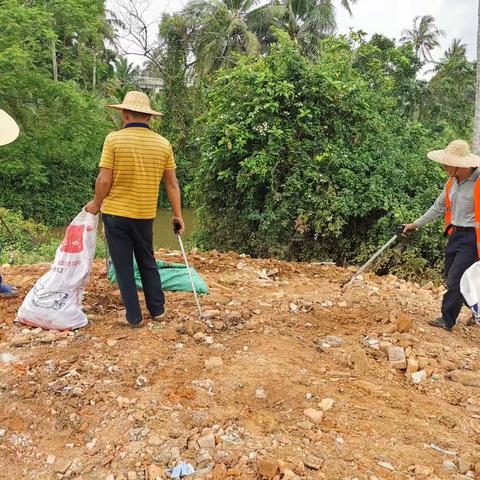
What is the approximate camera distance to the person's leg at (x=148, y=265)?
3.57m

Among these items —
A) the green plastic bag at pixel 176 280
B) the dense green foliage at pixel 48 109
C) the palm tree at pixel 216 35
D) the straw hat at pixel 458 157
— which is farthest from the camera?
the palm tree at pixel 216 35

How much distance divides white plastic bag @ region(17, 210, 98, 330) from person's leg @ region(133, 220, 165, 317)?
1.22ft

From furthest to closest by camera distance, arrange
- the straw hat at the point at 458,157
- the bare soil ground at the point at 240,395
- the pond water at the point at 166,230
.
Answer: the pond water at the point at 166,230 → the straw hat at the point at 458,157 → the bare soil ground at the point at 240,395

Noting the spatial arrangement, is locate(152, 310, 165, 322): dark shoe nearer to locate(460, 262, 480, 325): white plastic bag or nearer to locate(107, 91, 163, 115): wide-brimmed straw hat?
locate(107, 91, 163, 115): wide-brimmed straw hat

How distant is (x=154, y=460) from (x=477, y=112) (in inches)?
309

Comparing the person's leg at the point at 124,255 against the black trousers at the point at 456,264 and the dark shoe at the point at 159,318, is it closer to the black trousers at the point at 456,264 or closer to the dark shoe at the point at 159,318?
the dark shoe at the point at 159,318

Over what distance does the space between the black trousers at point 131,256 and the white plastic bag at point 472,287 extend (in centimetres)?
229

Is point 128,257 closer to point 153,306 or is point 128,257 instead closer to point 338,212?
point 153,306

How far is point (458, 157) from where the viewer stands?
3889 mm

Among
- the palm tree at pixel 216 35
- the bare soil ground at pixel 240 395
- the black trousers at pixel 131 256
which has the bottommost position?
the bare soil ground at pixel 240 395

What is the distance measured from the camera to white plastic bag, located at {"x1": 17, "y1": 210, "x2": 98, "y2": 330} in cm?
354

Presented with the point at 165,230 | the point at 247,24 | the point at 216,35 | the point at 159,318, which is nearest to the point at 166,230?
the point at 165,230

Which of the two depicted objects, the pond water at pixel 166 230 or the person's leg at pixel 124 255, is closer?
the person's leg at pixel 124 255

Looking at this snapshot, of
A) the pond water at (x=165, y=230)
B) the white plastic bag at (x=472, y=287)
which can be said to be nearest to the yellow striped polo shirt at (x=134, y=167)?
the white plastic bag at (x=472, y=287)
